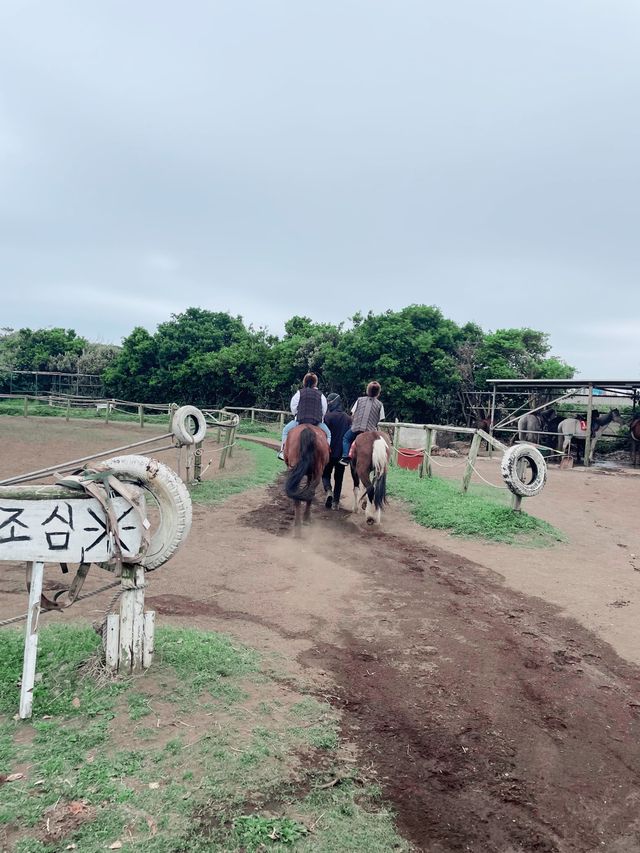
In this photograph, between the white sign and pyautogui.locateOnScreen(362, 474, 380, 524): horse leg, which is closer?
the white sign

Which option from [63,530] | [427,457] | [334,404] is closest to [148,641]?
[63,530]

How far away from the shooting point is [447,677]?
338 cm

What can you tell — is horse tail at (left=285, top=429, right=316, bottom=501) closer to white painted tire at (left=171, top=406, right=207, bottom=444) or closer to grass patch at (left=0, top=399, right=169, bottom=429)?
white painted tire at (left=171, top=406, right=207, bottom=444)

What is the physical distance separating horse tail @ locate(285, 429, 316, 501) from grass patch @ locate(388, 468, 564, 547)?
1754mm

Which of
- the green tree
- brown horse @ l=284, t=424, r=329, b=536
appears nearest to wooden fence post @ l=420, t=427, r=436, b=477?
brown horse @ l=284, t=424, r=329, b=536

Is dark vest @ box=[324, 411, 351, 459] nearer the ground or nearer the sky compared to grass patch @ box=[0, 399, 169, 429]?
nearer the sky

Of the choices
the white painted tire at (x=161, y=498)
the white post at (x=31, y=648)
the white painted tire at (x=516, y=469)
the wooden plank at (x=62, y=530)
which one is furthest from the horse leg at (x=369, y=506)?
the white post at (x=31, y=648)

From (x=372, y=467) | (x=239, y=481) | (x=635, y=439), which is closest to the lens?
(x=372, y=467)

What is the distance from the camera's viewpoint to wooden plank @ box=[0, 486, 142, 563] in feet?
9.26

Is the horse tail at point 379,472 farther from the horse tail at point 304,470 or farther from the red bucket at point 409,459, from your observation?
the red bucket at point 409,459

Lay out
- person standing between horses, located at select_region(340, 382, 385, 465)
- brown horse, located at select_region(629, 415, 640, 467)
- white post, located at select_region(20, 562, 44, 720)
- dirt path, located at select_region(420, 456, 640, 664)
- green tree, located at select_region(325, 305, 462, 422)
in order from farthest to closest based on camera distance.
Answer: green tree, located at select_region(325, 305, 462, 422) → brown horse, located at select_region(629, 415, 640, 467) → person standing between horses, located at select_region(340, 382, 385, 465) → dirt path, located at select_region(420, 456, 640, 664) → white post, located at select_region(20, 562, 44, 720)

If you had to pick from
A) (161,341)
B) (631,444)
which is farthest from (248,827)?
(161,341)

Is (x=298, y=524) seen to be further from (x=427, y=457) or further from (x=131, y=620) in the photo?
(x=427, y=457)

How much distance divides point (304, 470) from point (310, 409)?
87 cm
